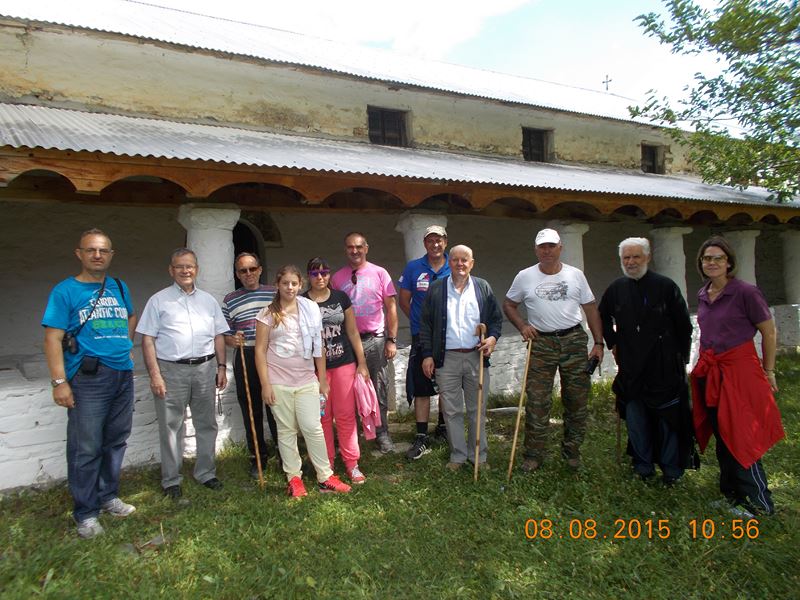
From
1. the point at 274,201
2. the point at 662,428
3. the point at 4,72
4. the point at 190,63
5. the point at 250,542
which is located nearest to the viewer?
the point at 250,542

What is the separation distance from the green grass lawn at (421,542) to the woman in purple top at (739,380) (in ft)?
0.75

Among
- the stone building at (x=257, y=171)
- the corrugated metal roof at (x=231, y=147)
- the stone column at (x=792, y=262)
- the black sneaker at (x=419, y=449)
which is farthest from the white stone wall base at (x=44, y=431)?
the stone column at (x=792, y=262)

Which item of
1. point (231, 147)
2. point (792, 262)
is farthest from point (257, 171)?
point (792, 262)

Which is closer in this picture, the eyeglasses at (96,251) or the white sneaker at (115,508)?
the eyeglasses at (96,251)

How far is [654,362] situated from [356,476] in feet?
7.20

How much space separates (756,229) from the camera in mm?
8820

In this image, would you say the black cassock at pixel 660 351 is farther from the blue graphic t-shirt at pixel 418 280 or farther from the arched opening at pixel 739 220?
the arched opening at pixel 739 220

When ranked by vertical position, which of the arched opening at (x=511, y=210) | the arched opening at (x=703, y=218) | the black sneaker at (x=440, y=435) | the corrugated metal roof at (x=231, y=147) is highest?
the corrugated metal roof at (x=231, y=147)

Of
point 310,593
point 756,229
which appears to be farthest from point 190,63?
point 756,229

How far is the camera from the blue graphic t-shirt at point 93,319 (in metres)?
2.98

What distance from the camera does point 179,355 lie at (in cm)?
349

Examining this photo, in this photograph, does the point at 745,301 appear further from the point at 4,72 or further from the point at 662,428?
the point at 4,72

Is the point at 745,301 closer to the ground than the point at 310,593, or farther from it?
farther from it

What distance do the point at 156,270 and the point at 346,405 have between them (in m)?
4.01
